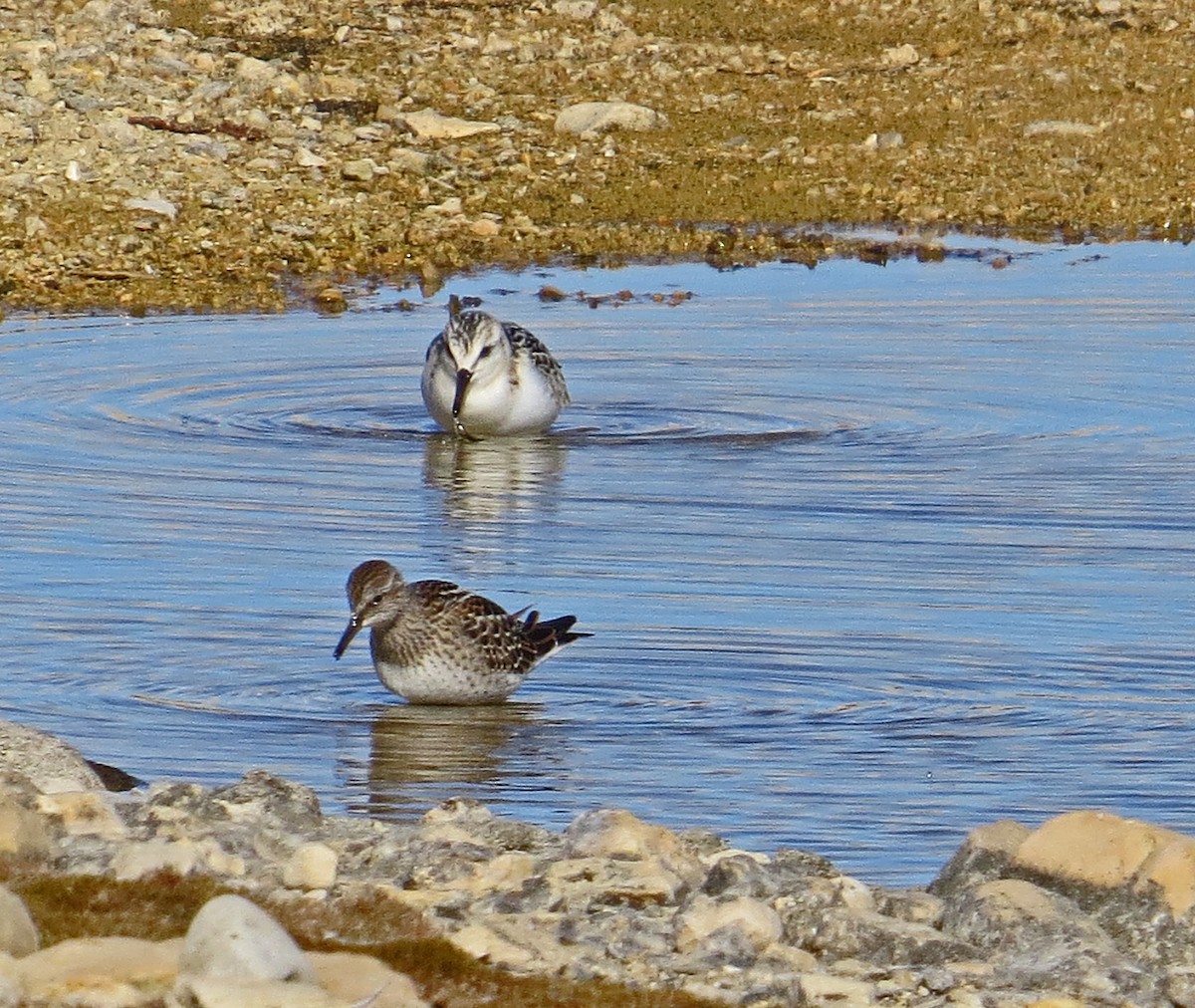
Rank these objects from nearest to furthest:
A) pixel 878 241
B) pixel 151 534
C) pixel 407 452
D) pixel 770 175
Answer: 1. pixel 151 534
2. pixel 407 452
3. pixel 878 241
4. pixel 770 175

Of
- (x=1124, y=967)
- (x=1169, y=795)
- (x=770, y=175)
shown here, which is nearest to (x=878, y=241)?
(x=770, y=175)

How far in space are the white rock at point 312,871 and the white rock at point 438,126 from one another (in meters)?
18.9

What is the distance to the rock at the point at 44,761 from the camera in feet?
31.2

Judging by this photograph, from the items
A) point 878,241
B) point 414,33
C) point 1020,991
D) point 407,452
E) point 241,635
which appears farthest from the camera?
point 414,33

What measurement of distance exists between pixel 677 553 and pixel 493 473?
2.75m

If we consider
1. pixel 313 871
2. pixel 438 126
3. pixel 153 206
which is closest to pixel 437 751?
pixel 313 871

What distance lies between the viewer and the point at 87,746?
10570 mm

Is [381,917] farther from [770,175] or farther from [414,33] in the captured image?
[414,33]

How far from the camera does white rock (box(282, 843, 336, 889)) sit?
8.22 meters

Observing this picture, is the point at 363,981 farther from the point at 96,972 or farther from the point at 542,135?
the point at 542,135

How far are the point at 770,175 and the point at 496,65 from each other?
466cm

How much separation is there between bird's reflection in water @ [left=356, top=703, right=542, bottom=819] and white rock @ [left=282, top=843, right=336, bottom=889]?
1.57 m

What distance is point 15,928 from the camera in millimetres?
6742

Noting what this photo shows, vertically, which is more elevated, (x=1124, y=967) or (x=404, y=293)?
(x=404, y=293)
